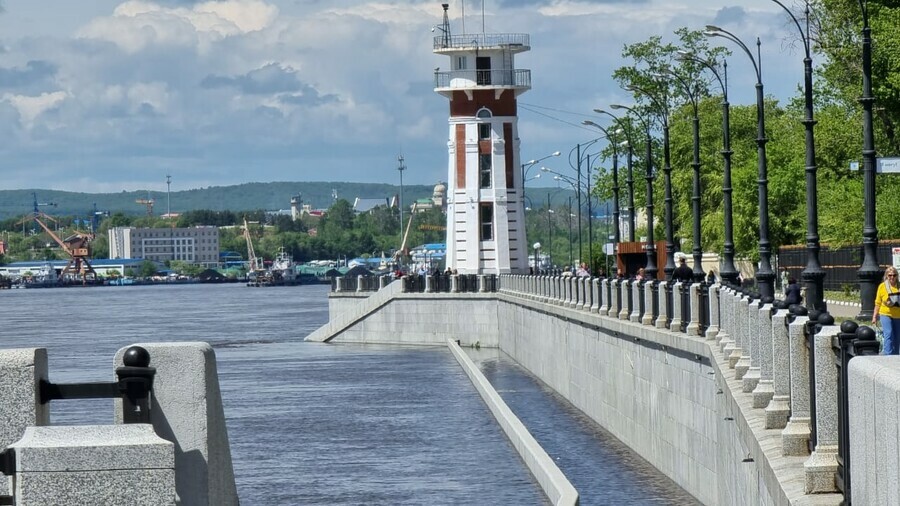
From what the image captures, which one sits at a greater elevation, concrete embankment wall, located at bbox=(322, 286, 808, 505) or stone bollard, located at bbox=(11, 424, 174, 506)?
stone bollard, located at bbox=(11, 424, 174, 506)

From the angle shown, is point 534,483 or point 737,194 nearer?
point 534,483

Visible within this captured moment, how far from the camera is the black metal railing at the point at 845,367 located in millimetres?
9320

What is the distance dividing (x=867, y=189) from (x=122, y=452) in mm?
23447

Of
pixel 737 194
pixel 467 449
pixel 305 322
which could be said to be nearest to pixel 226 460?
pixel 467 449

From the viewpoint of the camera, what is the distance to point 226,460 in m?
11.7

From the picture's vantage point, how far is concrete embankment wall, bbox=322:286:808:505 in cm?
1681

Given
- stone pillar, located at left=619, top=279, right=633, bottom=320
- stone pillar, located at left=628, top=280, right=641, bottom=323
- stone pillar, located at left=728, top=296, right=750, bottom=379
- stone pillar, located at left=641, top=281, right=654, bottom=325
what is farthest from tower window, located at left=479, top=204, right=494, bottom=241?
stone pillar, located at left=728, top=296, right=750, bottom=379

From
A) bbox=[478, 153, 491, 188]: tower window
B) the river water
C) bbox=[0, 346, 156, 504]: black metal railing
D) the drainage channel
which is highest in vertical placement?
bbox=[478, 153, 491, 188]: tower window

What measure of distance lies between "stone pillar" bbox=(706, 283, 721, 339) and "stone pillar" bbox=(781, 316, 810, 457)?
10.9 meters

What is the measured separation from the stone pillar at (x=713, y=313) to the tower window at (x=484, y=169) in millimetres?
64368

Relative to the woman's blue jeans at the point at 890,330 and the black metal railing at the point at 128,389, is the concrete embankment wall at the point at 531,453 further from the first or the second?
the black metal railing at the point at 128,389

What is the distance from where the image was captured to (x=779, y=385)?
1520 cm

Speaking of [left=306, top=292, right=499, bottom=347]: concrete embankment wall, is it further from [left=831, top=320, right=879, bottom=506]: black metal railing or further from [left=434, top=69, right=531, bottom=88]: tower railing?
[left=831, top=320, right=879, bottom=506]: black metal railing

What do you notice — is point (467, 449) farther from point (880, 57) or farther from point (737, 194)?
point (737, 194)
